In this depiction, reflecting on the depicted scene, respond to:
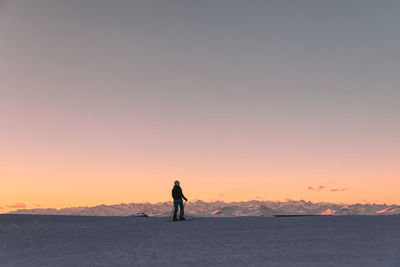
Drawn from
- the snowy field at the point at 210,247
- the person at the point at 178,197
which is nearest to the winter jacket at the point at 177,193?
the person at the point at 178,197

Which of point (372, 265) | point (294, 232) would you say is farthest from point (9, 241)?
point (372, 265)

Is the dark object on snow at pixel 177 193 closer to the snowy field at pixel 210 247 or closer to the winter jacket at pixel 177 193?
the winter jacket at pixel 177 193

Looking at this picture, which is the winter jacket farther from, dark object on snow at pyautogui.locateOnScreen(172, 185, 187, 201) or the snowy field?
the snowy field

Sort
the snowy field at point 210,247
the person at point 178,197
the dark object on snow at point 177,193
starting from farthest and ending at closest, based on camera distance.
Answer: the dark object on snow at point 177,193, the person at point 178,197, the snowy field at point 210,247

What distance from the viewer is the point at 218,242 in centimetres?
1706

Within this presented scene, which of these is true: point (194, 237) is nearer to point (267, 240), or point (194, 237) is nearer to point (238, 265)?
point (267, 240)

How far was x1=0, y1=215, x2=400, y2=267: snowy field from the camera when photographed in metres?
13.4

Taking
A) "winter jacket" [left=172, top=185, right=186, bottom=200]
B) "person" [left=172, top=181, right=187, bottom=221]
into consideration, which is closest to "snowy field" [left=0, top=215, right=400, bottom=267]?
"person" [left=172, top=181, right=187, bottom=221]

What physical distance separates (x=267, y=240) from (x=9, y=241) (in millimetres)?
10474

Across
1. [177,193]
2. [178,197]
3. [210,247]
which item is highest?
[177,193]

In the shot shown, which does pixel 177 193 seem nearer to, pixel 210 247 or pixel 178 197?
pixel 178 197

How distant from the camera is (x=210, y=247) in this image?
15.8 m

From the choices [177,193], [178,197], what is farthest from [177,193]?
[178,197]

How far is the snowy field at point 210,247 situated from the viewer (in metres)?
13.4
